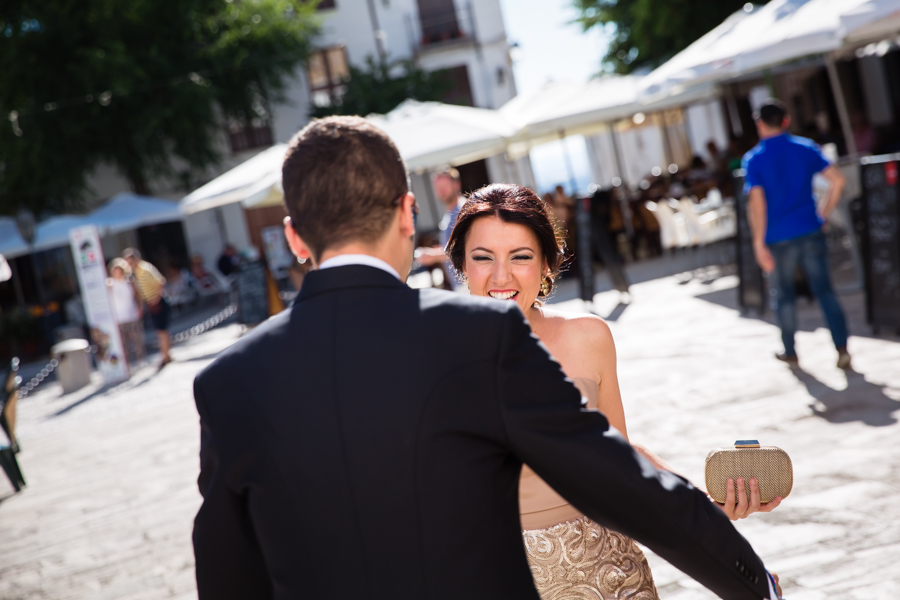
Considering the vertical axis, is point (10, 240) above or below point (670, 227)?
above

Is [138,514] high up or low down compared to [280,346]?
down

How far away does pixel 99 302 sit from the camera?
555 inches

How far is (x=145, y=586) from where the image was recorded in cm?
468

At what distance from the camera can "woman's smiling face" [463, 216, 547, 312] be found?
2439 mm

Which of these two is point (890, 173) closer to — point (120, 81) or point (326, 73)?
point (120, 81)

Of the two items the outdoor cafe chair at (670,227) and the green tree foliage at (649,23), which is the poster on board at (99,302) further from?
the green tree foliage at (649,23)

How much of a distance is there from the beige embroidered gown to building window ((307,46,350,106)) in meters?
30.2

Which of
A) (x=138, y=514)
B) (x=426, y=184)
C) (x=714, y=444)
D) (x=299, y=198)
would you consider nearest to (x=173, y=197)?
(x=426, y=184)

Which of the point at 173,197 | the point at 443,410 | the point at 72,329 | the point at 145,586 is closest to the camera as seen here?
the point at 443,410

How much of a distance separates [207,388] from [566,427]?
21.9 inches

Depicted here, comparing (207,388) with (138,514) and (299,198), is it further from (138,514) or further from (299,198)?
(138,514)

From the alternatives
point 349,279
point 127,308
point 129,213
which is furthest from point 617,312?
point 129,213

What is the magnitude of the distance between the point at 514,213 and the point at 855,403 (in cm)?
361

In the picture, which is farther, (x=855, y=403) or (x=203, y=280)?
(x=203, y=280)
